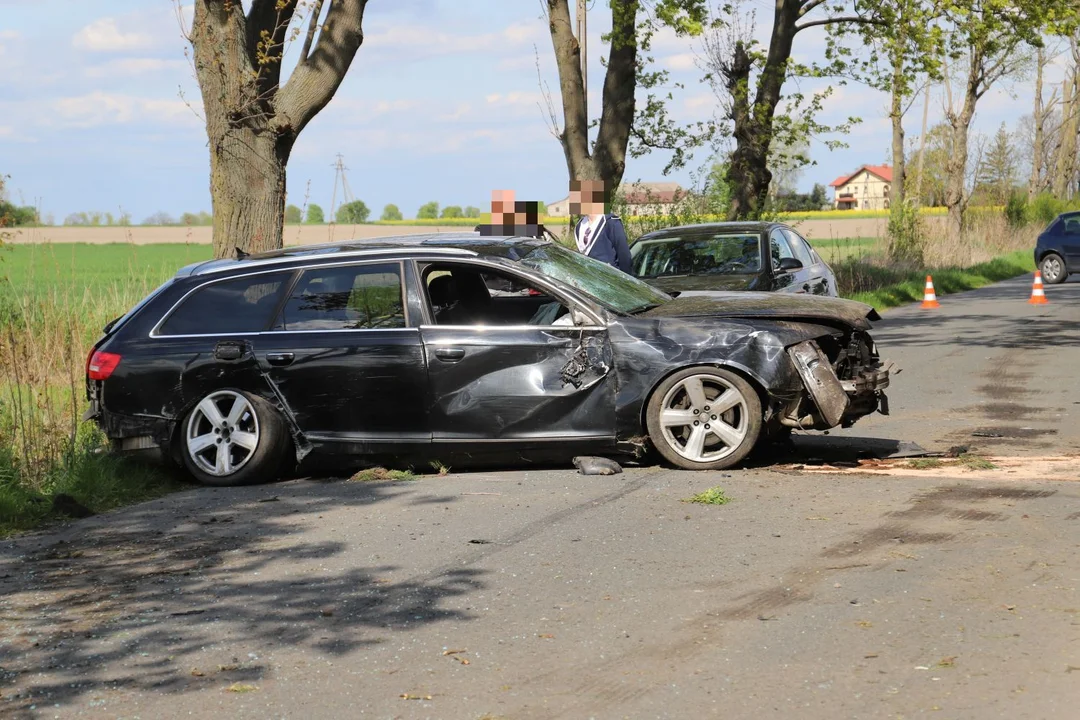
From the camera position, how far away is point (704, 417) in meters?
8.67

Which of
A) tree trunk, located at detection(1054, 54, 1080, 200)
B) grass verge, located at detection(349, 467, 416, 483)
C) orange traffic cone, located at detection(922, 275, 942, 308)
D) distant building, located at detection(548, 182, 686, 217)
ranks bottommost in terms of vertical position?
grass verge, located at detection(349, 467, 416, 483)

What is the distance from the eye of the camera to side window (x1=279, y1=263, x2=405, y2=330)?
9.10m

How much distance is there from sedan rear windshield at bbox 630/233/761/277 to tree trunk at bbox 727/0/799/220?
434 inches

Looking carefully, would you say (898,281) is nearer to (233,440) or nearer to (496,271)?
(496,271)

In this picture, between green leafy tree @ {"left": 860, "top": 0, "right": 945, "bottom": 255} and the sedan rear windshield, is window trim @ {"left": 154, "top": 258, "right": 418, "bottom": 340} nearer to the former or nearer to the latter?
the sedan rear windshield

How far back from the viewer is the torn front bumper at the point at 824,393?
852 centimetres

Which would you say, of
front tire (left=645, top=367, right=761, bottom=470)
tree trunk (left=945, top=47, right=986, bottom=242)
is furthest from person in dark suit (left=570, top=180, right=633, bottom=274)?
tree trunk (left=945, top=47, right=986, bottom=242)

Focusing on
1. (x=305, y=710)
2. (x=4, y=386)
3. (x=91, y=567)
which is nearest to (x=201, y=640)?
(x=305, y=710)

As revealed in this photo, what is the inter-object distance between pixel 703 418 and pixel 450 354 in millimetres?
1643

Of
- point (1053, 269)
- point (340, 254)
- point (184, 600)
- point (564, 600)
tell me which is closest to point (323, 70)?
point (340, 254)

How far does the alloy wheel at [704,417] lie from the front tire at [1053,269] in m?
27.6

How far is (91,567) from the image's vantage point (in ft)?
22.4

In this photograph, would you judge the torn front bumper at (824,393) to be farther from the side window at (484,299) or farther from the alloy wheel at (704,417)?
the side window at (484,299)

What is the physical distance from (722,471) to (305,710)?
457 cm
